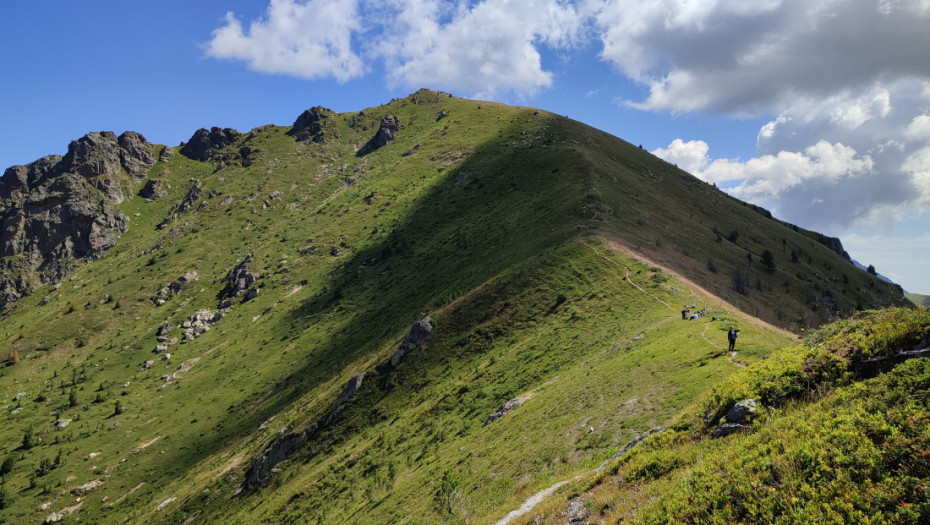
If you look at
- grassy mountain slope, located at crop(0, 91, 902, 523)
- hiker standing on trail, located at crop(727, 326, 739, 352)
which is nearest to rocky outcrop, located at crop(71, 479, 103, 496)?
grassy mountain slope, located at crop(0, 91, 902, 523)

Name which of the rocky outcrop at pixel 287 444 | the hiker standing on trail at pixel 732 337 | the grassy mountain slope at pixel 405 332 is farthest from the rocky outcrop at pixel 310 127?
the hiker standing on trail at pixel 732 337

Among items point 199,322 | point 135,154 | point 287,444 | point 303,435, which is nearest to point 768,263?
point 303,435

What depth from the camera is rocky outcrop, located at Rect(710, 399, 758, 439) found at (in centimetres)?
1270

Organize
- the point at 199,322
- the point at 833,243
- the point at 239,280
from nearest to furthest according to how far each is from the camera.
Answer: the point at 199,322
the point at 239,280
the point at 833,243

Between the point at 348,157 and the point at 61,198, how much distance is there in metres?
97.6

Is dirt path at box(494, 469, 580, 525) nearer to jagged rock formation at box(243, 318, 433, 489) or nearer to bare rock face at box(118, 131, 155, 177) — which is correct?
jagged rock formation at box(243, 318, 433, 489)

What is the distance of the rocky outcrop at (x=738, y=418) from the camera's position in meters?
12.7

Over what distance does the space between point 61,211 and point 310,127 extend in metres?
93.1

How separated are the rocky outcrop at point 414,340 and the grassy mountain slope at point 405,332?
1291 mm

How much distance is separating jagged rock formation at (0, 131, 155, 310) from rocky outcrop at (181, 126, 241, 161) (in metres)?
26.6

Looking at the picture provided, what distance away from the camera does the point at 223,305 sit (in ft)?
332

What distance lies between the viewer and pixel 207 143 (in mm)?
193375

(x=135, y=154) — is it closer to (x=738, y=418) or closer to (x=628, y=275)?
(x=628, y=275)

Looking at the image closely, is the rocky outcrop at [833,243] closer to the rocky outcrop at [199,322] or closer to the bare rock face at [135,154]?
the rocky outcrop at [199,322]
